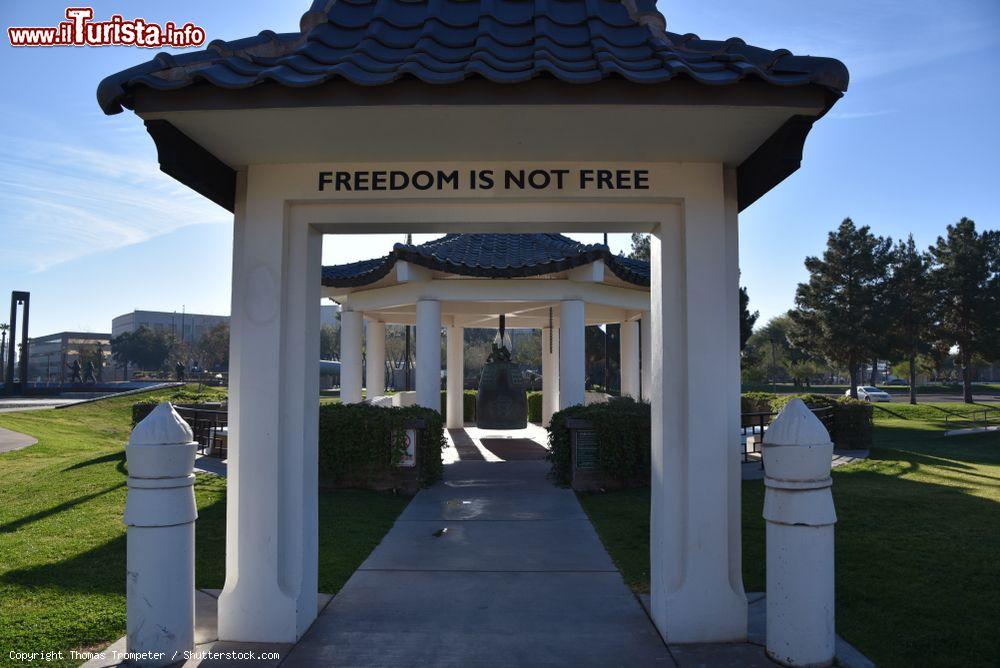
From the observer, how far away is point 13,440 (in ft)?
55.6

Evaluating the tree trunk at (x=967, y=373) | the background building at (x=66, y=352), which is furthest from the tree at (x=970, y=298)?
the background building at (x=66, y=352)

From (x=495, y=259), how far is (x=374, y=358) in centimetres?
629

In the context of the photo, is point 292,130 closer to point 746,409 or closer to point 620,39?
point 620,39

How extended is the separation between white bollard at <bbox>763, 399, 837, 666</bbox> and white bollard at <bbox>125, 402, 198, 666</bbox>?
11.7ft

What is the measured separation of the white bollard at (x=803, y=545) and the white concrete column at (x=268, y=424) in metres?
3.08

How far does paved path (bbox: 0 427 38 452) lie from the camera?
15.6 metres

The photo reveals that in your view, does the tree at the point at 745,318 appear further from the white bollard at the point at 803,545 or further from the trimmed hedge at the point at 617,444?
the white bollard at the point at 803,545

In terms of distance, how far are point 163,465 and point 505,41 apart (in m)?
3.32

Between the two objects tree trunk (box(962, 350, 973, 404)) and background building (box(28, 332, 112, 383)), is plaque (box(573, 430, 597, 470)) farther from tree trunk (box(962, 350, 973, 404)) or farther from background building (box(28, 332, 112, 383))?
background building (box(28, 332, 112, 383))

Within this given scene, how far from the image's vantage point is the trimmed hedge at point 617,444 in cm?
1018

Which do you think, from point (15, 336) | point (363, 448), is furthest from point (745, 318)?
point (15, 336)

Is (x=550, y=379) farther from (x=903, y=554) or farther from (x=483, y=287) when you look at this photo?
(x=903, y=554)

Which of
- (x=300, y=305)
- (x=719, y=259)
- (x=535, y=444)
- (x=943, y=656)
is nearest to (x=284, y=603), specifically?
(x=300, y=305)

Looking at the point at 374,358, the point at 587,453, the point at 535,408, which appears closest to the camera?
the point at 587,453
